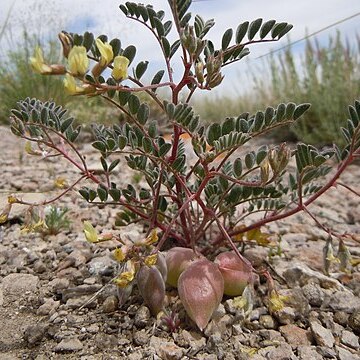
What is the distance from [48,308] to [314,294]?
0.72m

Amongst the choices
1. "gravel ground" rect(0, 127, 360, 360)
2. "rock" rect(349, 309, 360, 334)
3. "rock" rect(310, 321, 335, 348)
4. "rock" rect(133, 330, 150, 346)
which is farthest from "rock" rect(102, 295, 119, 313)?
"rock" rect(349, 309, 360, 334)

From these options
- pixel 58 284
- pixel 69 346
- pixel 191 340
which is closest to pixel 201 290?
pixel 191 340

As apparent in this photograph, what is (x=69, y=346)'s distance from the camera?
1104 millimetres

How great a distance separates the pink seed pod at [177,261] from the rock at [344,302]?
40 cm

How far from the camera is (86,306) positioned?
1280 mm

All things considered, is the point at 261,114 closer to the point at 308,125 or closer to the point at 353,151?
the point at 353,151

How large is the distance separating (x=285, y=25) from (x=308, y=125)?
3801mm

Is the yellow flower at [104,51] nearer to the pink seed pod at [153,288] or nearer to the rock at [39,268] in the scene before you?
the pink seed pod at [153,288]

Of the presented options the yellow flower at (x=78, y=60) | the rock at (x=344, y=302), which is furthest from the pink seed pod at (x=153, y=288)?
the yellow flower at (x=78, y=60)

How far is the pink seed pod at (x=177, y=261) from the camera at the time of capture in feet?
4.10

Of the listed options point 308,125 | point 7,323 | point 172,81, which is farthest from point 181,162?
point 308,125

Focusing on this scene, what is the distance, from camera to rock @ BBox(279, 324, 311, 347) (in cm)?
117

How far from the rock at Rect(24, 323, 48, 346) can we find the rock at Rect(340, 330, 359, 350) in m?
0.73

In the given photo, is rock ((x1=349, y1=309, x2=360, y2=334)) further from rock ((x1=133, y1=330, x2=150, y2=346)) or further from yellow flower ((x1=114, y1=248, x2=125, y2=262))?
yellow flower ((x1=114, y1=248, x2=125, y2=262))
